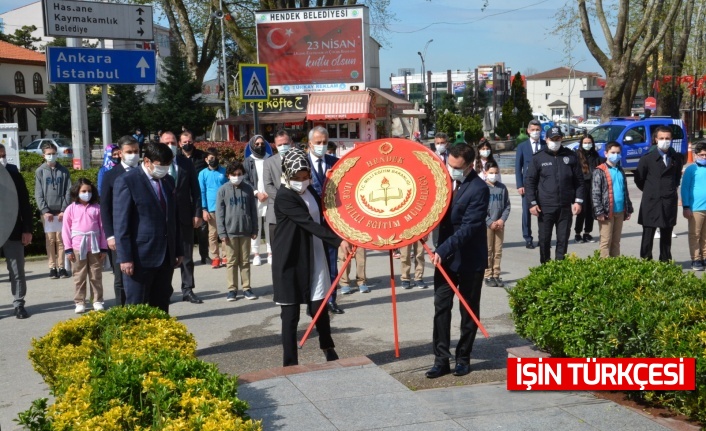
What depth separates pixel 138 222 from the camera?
7418 mm

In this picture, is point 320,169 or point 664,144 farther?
point 664,144

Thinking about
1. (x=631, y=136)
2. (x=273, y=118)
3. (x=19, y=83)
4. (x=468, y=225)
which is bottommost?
(x=468, y=225)

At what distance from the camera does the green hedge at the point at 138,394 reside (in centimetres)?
410

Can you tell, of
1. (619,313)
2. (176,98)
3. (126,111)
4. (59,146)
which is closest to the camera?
(619,313)

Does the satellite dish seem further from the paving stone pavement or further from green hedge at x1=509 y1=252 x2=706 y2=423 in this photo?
green hedge at x1=509 y1=252 x2=706 y2=423

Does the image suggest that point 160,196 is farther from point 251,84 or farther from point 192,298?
point 251,84

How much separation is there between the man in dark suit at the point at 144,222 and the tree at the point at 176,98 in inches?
1444

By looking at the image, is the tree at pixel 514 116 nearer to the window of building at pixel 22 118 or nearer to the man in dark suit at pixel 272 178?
the window of building at pixel 22 118

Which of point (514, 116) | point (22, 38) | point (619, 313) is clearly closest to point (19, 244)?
point (619, 313)

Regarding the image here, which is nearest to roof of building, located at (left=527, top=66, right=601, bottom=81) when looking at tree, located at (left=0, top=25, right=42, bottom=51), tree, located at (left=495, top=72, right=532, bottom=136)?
tree, located at (left=495, top=72, right=532, bottom=136)

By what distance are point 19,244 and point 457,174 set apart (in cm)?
559

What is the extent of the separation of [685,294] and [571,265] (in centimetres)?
104

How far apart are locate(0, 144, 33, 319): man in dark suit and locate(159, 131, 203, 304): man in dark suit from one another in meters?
1.66

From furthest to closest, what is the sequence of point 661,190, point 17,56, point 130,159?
point 17,56, point 661,190, point 130,159
